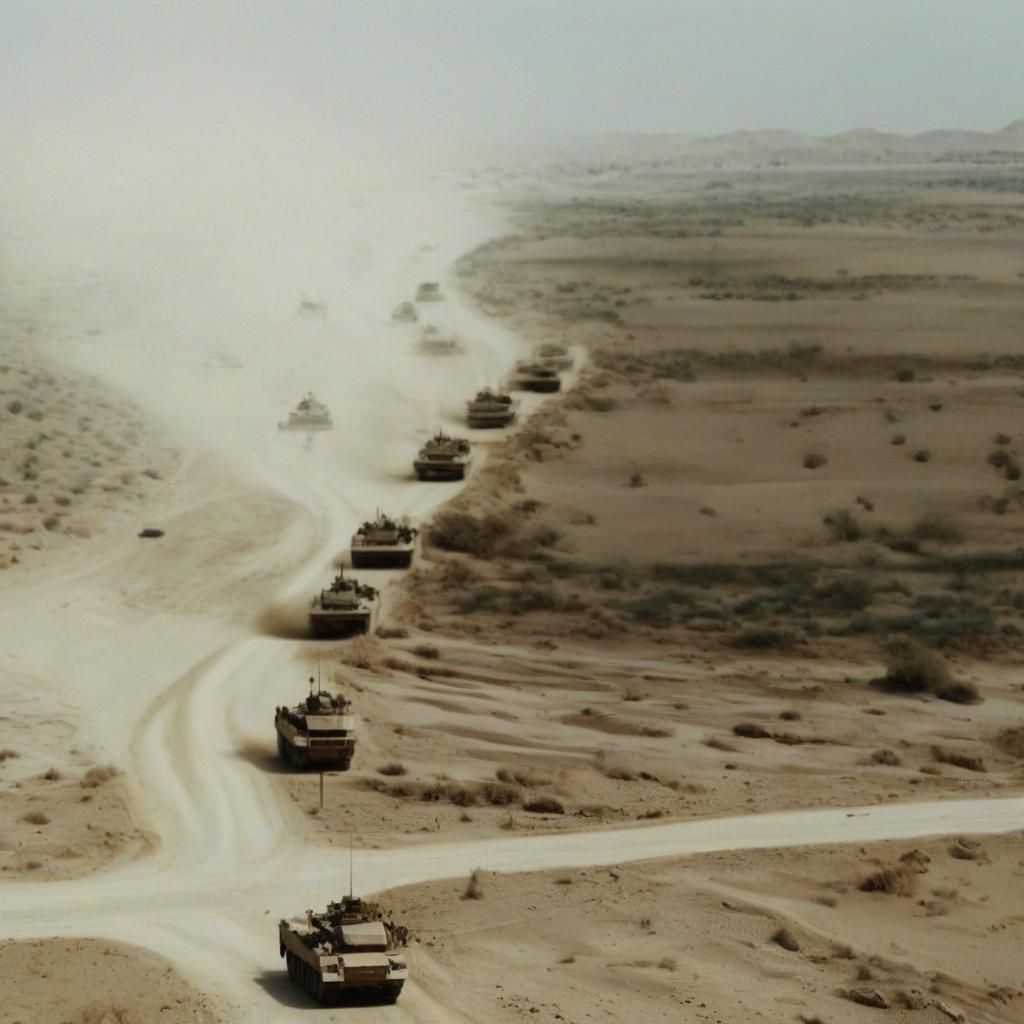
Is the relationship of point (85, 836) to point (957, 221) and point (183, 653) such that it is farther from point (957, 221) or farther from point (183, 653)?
point (957, 221)

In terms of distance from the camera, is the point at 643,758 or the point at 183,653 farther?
the point at 183,653

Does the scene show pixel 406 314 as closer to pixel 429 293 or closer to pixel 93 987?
pixel 429 293

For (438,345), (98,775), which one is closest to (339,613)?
(98,775)

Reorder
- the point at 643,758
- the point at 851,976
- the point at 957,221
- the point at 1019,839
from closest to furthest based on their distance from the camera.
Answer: the point at 851,976
the point at 1019,839
the point at 643,758
the point at 957,221

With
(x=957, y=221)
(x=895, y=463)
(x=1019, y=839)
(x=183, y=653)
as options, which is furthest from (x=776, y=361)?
(x=957, y=221)

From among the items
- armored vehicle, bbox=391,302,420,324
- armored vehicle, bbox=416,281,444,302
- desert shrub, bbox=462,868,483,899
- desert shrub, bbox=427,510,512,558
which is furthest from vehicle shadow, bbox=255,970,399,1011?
armored vehicle, bbox=416,281,444,302

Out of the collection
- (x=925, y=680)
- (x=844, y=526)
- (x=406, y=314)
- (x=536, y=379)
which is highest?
(x=406, y=314)
